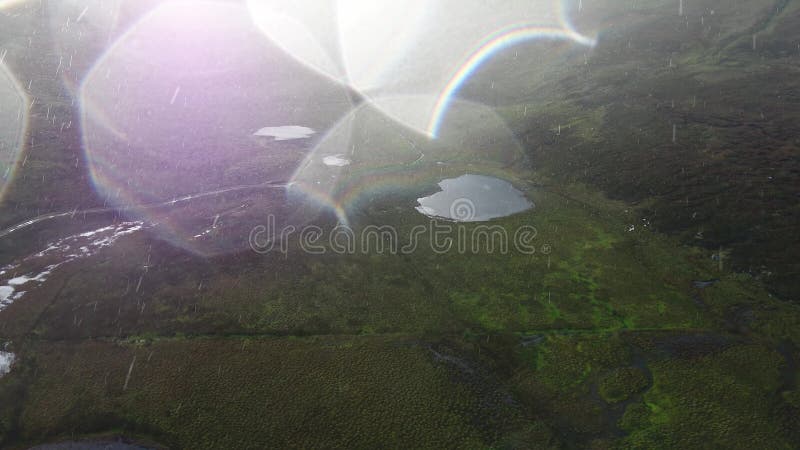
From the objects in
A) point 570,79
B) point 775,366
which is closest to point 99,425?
point 775,366

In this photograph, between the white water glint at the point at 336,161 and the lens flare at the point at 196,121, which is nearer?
the lens flare at the point at 196,121

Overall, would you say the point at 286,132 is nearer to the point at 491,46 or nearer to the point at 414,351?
the point at 414,351

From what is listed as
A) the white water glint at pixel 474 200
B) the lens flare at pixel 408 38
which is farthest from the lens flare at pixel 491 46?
the white water glint at pixel 474 200

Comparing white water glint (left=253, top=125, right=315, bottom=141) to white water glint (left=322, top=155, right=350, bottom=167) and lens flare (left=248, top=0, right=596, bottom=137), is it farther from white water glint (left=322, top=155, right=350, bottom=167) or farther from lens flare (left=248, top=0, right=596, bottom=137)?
lens flare (left=248, top=0, right=596, bottom=137)

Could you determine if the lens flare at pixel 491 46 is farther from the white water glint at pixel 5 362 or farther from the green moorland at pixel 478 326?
the white water glint at pixel 5 362

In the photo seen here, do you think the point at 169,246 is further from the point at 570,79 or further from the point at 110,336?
the point at 570,79

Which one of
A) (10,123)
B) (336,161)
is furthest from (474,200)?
(10,123)
